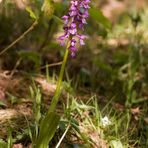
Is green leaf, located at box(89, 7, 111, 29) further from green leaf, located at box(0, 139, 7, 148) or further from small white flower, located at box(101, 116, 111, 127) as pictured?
green leaf, located at box(0, 139, 7, 148)

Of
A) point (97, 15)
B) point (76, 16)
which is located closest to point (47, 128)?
point (76, 16)

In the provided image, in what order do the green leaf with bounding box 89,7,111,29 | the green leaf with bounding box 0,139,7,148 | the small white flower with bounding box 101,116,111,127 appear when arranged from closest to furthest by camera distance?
the green leaf with bounding box 0,139,7,148 → the small white flower with bounding box 101,116,111,127 → the green leaf with bounding box 89,7,111,29

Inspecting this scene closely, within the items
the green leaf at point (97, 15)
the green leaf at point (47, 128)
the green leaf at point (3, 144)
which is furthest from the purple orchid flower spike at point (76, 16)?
the green leaf at point (97, 15)

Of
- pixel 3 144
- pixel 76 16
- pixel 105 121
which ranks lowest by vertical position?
pixel 3 144

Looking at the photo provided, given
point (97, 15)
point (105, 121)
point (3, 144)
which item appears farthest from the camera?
point (97, 15)

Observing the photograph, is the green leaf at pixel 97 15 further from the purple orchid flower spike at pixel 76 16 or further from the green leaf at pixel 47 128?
the green leaf at pixel 47 128

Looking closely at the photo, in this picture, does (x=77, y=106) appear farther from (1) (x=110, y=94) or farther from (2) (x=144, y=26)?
(2) (x=144, y=26)

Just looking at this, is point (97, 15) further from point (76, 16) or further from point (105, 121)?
point (76, 16)

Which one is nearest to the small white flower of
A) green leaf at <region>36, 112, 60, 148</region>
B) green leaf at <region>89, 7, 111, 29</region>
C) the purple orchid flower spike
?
green leaf at <region>36, 112, 60, 148</region>
